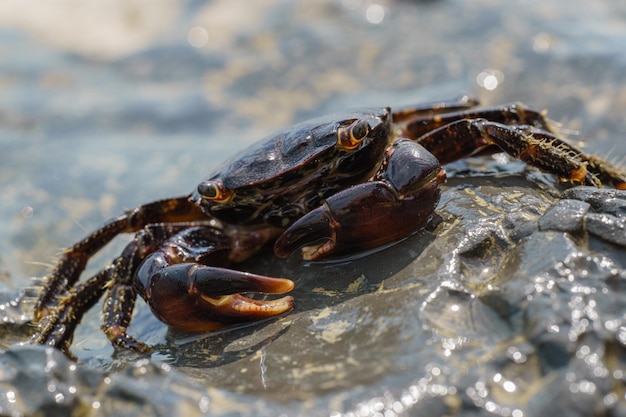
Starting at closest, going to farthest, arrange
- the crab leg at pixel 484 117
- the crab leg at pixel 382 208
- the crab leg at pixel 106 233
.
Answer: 1. the crab leg at pixel 382 208
2. the crab leg at pixel 484 117
3. the crab leg at pixel 106 233

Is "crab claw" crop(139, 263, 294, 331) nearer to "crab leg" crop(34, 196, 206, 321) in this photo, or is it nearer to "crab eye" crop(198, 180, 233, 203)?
"crab eye" crop(198, 180, 233, 203)

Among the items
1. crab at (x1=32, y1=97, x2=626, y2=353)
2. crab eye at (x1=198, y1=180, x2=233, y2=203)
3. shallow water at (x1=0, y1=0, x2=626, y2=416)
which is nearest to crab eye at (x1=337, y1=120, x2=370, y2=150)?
crab at (x1=32, y1=97, x2=626, y2=353)

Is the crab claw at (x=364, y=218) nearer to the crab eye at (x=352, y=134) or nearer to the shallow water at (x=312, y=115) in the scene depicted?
the shallow water at (x=312, y=115)

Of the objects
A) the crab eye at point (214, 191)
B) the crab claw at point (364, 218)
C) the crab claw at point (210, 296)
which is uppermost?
the crab eye at point (214, 191)

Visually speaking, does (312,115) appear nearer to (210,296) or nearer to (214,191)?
(214,191)

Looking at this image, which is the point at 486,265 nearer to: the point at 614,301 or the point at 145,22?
the point at 614,301

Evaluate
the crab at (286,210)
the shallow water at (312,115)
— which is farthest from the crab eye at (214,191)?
the shallow water at (312,115)

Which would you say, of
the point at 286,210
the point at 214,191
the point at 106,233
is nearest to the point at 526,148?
the point at 286,210

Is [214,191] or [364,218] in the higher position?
[214,191]
